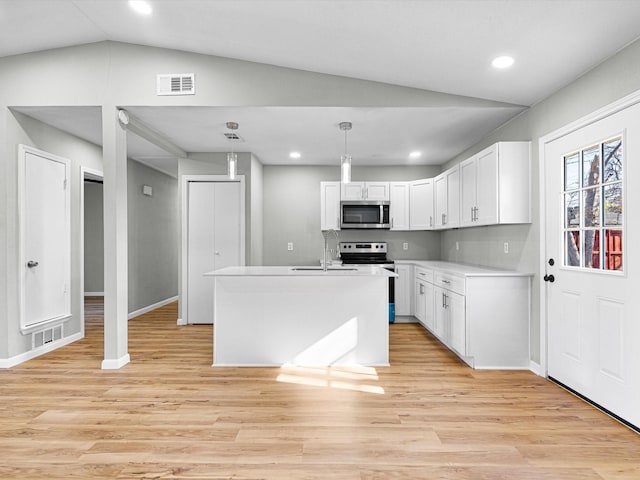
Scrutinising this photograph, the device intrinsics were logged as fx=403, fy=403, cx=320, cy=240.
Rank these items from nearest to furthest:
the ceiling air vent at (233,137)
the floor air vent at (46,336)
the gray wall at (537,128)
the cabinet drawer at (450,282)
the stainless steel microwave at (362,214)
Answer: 1. the gray wall at (537,128)
2. the cabinet drawer at (450,282)
3. the floor air vent at (46,336)
4. the ceiling air vent at (233,137)
5. the stainless steel microwave at (362,214)

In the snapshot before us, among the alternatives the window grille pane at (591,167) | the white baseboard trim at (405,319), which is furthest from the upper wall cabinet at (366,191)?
the window grille pane at (591,167)

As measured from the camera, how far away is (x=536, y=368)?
3463 mm

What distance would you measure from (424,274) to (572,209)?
2.25m

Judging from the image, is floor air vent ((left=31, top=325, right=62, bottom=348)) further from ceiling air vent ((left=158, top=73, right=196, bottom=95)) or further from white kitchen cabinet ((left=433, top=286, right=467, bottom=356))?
white kitchen cabinet ((left=433, top=286, right=467, bottom=356))

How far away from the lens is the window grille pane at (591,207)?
2.76 meters

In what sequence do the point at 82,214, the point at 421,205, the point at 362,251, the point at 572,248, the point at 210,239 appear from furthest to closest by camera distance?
the point at 362,251
the point at 421,205
the point at 210,239
the point at 82,214
the point at 572,248

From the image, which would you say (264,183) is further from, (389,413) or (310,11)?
(389,413)

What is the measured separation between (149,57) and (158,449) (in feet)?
10.3

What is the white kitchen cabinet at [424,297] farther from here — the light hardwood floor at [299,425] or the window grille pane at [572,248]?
the window grille pane at [572,248]

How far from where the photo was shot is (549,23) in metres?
2.31

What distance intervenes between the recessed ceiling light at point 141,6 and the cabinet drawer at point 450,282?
131 inches

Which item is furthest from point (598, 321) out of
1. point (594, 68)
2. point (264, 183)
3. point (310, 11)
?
point (264, 183)

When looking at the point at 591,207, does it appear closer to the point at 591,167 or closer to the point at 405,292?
the point at 591,167

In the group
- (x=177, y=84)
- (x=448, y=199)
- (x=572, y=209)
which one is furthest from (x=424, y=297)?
(x=177, y=84)
